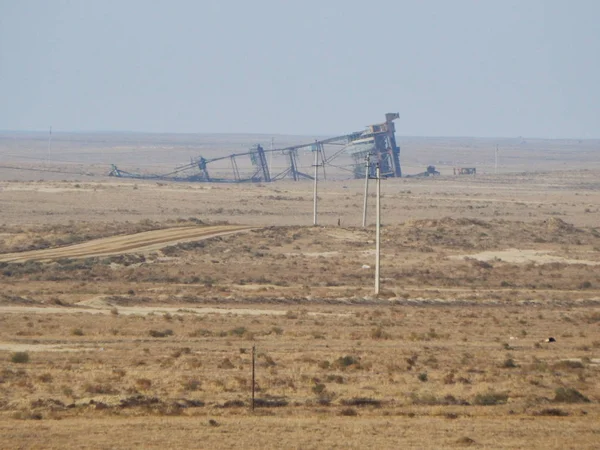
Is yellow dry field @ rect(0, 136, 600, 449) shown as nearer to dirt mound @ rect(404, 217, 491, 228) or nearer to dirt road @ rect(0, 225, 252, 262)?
dirt road @ rect(0, 225, 252, 262)

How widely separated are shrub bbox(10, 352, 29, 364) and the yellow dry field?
0.09 metres

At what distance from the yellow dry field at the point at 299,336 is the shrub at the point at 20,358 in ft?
0.29

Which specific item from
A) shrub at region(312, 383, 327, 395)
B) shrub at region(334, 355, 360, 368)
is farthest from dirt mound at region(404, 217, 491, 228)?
shrub at region(312, 383, 327, 395)

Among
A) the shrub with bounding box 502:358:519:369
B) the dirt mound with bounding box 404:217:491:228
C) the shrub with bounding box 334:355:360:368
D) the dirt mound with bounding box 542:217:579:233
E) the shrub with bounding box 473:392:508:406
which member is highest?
the shrub with bounding box 473:392:508:406

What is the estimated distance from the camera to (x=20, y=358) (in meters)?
24.5

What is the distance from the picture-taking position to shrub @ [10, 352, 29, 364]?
24375 millimetres

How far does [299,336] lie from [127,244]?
2535 cm

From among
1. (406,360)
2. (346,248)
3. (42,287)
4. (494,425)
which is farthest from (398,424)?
(346,248)

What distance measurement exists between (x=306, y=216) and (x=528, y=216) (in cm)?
1687

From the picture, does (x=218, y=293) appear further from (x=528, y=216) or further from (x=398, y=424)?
(x=528, y=216)

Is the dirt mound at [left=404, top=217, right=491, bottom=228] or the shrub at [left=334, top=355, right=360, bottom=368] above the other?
the shrub at [left=334, top=355, right=360, bottom=368]

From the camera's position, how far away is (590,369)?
2472 cm

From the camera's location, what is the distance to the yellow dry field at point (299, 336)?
18.3m

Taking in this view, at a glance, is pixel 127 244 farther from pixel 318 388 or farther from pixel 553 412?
→ pixel 553 412
